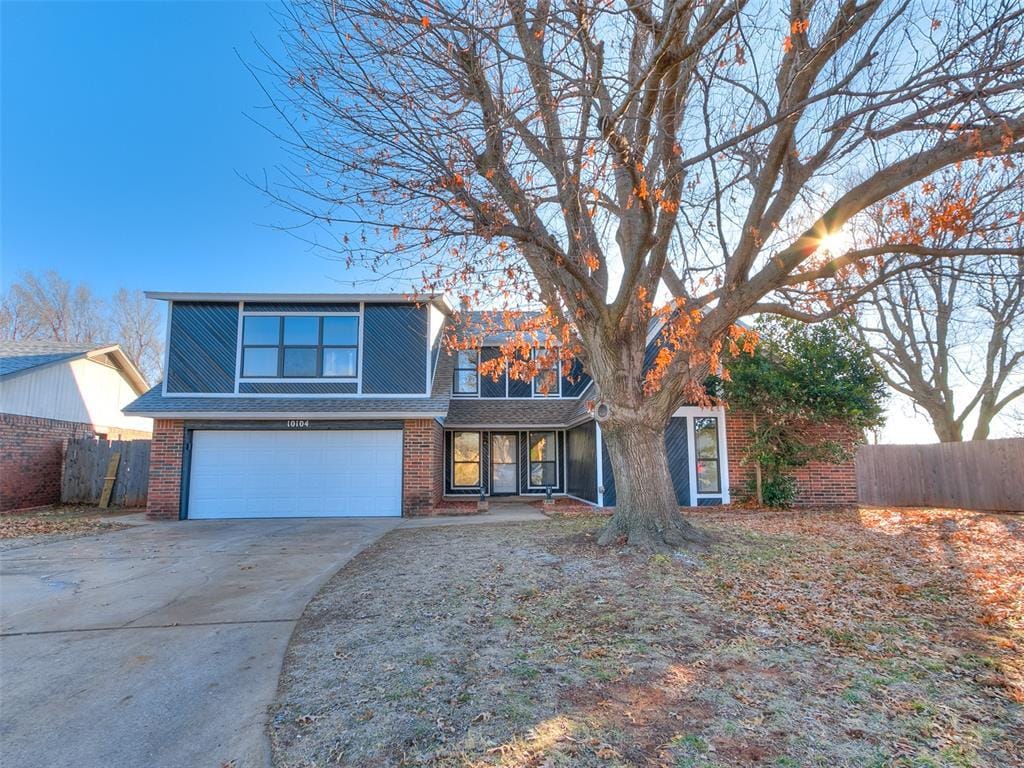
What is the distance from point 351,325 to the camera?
41.8 feet

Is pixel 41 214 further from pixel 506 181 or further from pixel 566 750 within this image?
pixel 566 750

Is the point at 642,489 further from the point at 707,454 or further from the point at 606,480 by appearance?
the point at 707,454

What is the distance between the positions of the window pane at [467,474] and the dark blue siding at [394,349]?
4.67 metres

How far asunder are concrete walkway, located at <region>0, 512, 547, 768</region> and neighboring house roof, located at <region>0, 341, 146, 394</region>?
331 inches

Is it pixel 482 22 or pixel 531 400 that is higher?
pixel 482 22

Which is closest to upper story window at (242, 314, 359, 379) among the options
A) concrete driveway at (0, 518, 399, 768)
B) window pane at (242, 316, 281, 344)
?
window pane at (242, 316, 281, 344)

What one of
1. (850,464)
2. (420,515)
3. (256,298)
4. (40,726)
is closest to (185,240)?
(256,298)

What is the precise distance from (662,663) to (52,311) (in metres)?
34.2

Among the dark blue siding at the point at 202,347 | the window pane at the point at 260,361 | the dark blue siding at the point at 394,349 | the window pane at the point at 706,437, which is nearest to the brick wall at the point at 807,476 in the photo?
the window pane at the point at 706,437

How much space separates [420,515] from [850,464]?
35.0 ft

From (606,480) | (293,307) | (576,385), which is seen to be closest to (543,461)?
(576,385)

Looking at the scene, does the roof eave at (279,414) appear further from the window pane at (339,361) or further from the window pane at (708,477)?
the window pane at (708,477)

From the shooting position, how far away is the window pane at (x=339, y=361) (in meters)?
12.6

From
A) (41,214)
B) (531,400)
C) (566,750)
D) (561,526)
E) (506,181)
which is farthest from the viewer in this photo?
(41,214)
